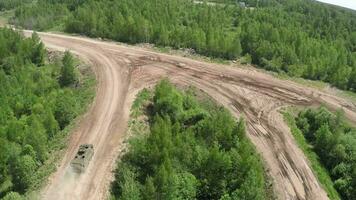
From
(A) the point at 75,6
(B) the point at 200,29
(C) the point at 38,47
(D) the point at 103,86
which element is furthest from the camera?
(A) the point at 75,6

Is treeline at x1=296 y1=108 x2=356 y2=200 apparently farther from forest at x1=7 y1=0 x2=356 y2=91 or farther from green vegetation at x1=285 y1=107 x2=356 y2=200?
forest at x1=7 y1=0 x2=356 y2=91

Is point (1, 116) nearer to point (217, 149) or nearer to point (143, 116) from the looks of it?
point (143, 116)

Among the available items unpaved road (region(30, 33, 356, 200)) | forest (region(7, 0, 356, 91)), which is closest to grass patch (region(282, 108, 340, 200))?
unpaved road (region(30, 33, 356, 200))

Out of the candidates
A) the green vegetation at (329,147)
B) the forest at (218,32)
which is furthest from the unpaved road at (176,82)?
the forest at (218,32)

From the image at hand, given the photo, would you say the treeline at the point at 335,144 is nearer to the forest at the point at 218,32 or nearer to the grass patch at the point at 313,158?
the grass patch at the point at 313,158

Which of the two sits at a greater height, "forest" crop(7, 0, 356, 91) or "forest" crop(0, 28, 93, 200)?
"forest" crop(7, 0, 356, 91)

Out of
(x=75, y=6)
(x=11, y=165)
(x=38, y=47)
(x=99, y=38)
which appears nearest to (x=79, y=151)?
(x=11, y=165)
